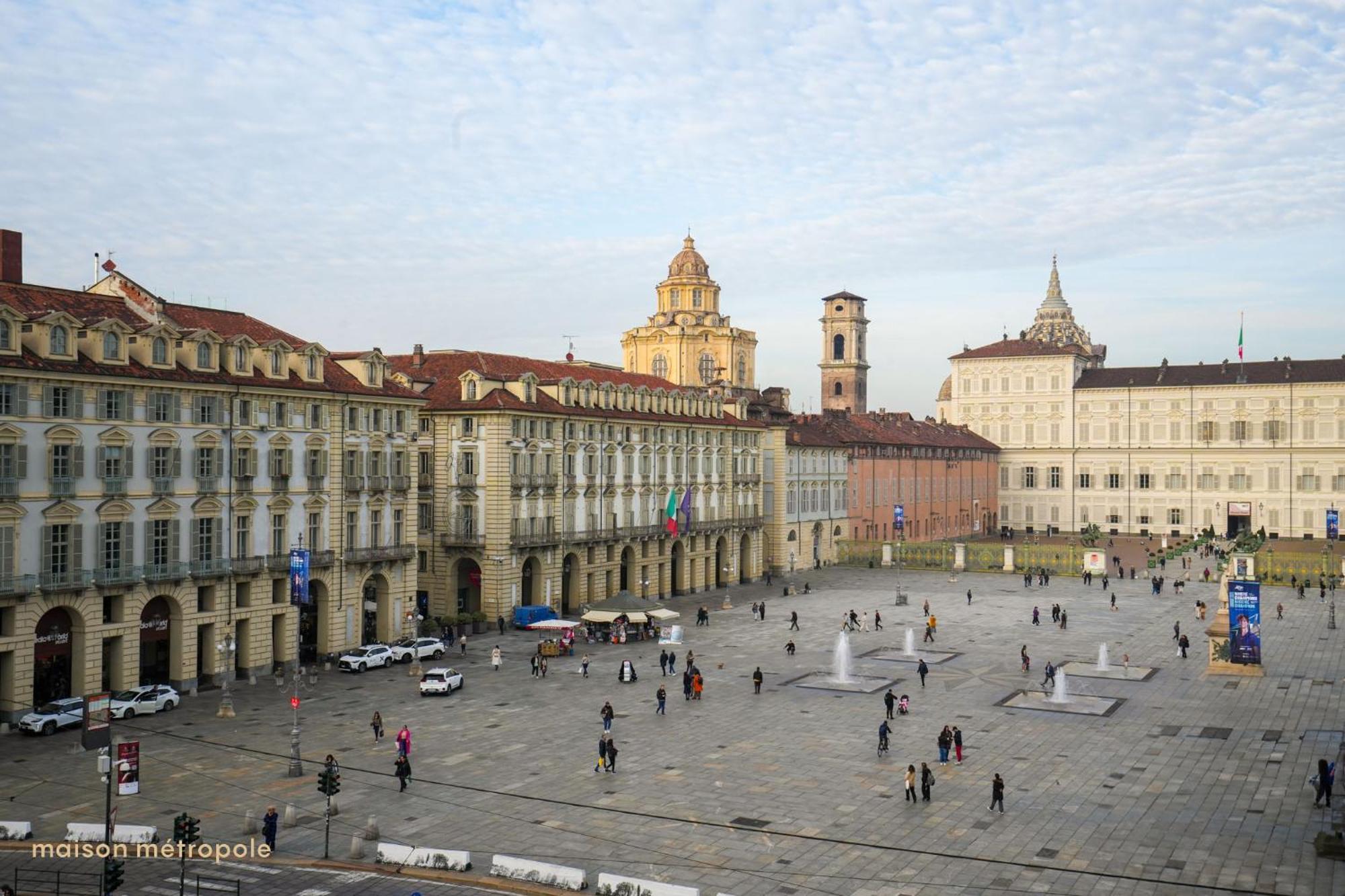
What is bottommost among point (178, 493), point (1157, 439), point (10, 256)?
point (178, 493)

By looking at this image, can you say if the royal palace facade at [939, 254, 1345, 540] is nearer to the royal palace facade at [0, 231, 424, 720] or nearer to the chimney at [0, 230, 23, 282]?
the royal palace facade at [0, 231, 424, 720]

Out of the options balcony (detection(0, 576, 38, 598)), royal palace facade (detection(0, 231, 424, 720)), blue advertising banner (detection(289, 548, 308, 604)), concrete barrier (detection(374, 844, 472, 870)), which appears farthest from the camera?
royal palace facade (detection(0, 231, 424, 720))

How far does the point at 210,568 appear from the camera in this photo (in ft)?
172

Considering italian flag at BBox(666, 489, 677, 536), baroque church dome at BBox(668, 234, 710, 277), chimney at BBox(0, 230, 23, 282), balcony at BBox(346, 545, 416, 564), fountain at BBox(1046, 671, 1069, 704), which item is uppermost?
baroque church dome at BBox(668, 234, 710, 277)

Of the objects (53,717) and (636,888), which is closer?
(636,888)

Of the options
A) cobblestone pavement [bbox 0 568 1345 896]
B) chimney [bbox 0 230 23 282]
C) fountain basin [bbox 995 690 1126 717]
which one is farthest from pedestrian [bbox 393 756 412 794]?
chimney [bbox 0 230 23 282]

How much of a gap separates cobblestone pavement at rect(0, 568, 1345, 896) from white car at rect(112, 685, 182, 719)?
974 mm

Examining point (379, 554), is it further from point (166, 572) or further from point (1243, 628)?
point (1243, 628)

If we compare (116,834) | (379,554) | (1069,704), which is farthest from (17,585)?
(1069,704)

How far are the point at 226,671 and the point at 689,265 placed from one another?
10976cm

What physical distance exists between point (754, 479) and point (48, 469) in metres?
64.9

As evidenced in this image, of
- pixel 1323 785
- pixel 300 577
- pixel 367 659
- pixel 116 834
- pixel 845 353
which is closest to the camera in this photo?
pixel 116 834

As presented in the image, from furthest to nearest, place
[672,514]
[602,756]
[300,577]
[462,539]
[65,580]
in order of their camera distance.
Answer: [672,514] < [462,539] < [65,580] < [300,577] < [602,756]

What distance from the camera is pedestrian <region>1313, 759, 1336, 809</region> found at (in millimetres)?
34156
